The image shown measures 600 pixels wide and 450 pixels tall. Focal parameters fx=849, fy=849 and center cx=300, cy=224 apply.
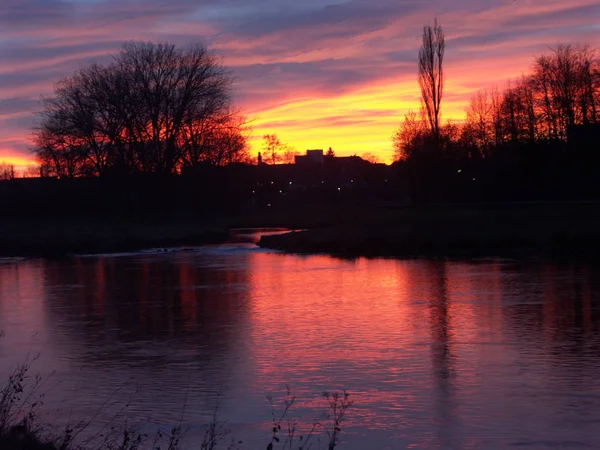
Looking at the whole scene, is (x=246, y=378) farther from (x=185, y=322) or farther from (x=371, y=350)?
(x=185, y=322)

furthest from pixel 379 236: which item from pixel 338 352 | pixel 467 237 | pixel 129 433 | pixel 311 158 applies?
pixel 311 158

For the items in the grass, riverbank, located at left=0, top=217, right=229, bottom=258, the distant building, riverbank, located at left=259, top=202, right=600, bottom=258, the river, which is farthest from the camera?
the distant building

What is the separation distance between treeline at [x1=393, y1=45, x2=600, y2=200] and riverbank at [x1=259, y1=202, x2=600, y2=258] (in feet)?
38.0

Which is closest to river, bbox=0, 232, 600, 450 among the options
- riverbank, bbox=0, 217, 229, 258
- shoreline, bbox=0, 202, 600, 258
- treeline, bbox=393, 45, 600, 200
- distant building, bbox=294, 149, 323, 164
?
shoreline, bbox=0, 202, 600, 258

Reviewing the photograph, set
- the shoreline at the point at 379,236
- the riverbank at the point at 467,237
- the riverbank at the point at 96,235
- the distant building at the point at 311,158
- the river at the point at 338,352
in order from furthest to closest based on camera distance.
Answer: the distant building at the point at 311,158
the riverbank at the point at 96,235
the shoreline at the point at 379,236
the riverbank at the point at 467,237
the river at the point at 338,352

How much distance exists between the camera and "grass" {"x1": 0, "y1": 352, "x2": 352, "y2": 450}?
7.61 metres

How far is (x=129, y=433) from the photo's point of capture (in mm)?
7984

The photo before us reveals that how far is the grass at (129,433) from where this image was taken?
7.61 meters

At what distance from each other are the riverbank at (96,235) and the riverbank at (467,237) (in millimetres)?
6579

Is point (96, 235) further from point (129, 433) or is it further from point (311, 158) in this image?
point (311, 158)

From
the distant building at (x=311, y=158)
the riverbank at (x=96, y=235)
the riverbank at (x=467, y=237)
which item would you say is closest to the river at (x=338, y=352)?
the riverbank at (x=467, y=237)

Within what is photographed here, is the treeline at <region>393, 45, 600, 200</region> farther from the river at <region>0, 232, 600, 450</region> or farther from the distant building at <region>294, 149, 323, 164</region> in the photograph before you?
the distant building at <region>294, 149, 323, 164</region>

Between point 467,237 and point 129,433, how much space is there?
28141 millimetres

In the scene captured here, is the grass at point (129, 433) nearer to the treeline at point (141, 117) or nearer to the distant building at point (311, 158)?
the treeline at point (141, 117)
